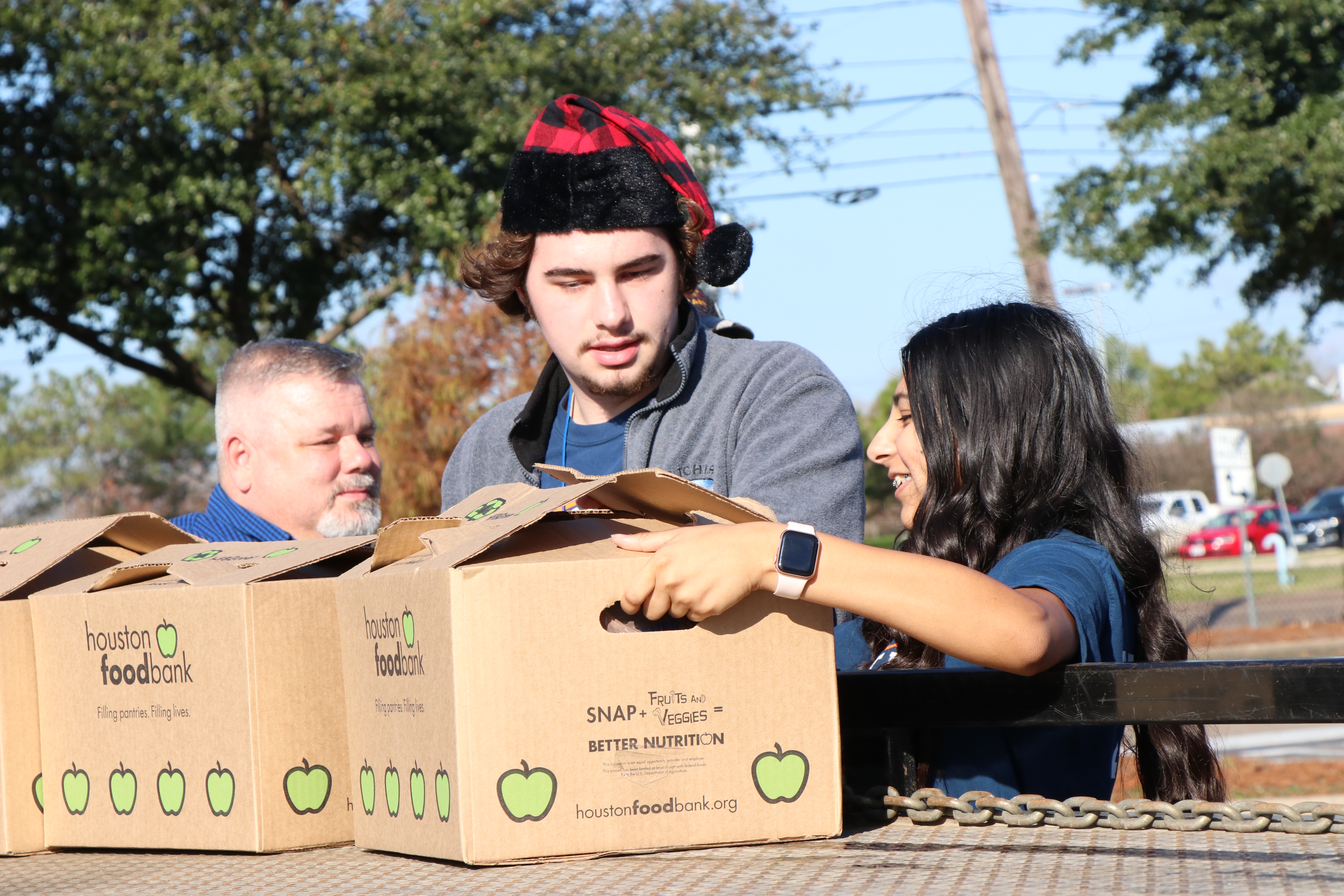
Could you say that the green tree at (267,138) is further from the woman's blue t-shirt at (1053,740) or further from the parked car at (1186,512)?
the woman's blue t-shirt at (1053,740)

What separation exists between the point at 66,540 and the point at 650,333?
0.99 m

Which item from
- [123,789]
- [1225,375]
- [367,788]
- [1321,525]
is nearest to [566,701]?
[367,788]

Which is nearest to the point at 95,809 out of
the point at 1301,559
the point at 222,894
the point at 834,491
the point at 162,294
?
the point at 222,894

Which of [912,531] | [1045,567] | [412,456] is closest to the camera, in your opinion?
[1045,567]

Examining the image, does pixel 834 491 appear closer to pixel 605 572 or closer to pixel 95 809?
pixel 605 572

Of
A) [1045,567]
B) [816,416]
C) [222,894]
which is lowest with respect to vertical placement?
[222,894]

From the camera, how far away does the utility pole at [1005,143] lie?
497 inches

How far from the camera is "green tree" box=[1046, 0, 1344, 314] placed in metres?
10.8

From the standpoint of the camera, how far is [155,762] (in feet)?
5.24

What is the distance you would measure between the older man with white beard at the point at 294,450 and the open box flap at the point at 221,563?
1.57 metres

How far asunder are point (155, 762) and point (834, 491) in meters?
1.08

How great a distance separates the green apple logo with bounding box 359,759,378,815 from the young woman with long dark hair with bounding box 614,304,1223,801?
594 millimetres

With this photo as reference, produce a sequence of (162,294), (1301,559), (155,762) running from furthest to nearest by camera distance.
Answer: (1301,559)
(162,294)
(155,762)

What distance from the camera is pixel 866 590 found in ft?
4.59
